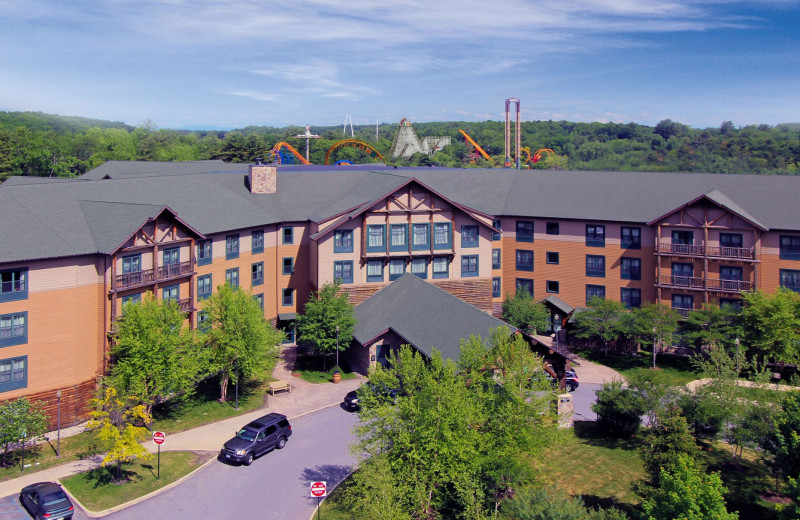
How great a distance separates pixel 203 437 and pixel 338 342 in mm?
12800

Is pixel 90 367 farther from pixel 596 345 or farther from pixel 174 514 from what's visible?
pixel 596 345

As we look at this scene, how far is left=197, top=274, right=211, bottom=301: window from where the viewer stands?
47.4 m

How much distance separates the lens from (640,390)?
38250mm

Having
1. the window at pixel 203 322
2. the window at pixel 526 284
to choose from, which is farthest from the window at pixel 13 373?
the window at pixel 526 284

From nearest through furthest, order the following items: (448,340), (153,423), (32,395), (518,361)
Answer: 1. (518,361)
2. (32,395)
3. (153,423)
4. (448,340)

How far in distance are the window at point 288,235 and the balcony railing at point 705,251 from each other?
30.9m

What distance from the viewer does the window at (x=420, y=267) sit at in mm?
55156

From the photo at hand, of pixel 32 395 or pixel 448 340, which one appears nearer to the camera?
pixel 32 395

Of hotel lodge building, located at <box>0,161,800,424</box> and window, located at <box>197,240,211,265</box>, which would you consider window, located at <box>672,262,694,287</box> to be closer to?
hotel lodge building, located at <box>0,161,800,424</box>

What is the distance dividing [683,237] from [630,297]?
692cm

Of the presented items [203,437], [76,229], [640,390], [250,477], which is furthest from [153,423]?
[640,390]

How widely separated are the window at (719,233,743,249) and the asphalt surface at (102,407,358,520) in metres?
34.6

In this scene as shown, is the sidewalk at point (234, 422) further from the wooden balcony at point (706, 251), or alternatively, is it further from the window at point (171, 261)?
the wooden balcony at point (706, 251)

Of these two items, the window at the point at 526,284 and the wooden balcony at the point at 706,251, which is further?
the window at the point at 526,284
